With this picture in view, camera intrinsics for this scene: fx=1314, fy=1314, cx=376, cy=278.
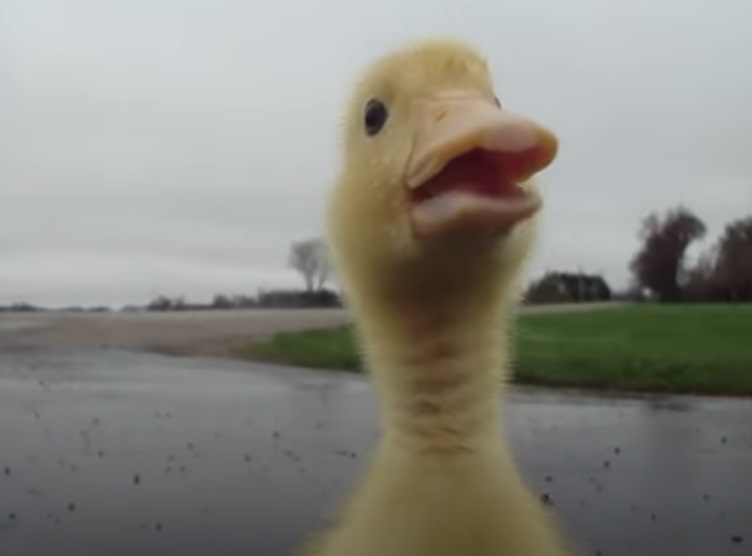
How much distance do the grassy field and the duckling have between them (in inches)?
477

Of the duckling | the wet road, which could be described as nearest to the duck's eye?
the duckling

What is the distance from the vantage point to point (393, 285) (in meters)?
2.62

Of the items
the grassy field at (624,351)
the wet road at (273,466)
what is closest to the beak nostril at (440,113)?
the wet road at (273,466)

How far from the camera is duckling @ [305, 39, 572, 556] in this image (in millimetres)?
2475

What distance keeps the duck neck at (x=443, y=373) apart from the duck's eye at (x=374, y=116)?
0.36 metres

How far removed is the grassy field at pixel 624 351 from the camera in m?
20.9

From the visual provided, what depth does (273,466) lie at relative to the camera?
1148 cm

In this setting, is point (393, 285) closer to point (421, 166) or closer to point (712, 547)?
point (421, 166)

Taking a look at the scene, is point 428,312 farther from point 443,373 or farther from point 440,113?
point 440,113

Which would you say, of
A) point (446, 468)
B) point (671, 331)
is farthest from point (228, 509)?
point (671, 331)

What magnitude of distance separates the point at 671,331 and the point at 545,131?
1076 inches

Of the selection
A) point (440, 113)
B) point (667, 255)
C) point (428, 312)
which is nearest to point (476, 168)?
point (440, 113)

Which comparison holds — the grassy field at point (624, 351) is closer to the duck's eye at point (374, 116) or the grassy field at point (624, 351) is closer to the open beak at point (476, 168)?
the duck's eye at point (374, 116)

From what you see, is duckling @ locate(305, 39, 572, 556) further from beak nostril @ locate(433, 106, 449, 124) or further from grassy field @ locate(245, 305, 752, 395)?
grassy field @ locate(245, 305, 752, 395)
